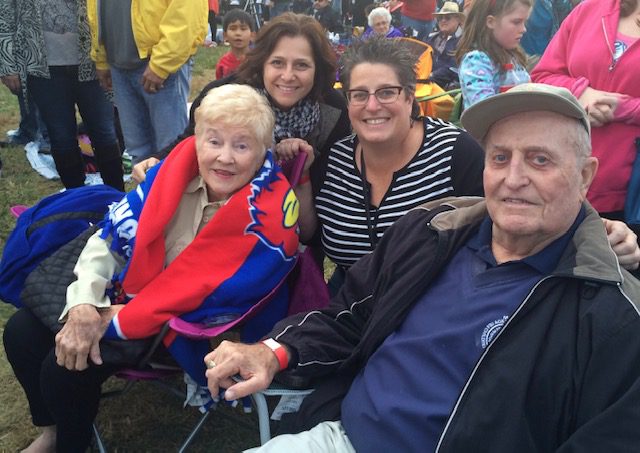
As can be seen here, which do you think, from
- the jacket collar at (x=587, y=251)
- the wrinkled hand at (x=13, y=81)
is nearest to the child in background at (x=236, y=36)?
the wrinkled hand at (x=13, y=81)

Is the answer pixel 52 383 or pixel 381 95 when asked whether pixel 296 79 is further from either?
pixel 52 383

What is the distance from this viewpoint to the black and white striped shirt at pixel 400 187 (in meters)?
2.47

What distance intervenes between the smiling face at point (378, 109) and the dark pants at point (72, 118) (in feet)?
8.33

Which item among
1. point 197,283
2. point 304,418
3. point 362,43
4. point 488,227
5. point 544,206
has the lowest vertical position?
point 304,418

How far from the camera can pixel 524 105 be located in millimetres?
1720

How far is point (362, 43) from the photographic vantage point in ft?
8.27

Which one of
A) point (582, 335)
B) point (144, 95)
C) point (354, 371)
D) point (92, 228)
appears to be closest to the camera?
point (582, 335)

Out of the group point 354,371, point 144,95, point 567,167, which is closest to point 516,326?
point 567,167

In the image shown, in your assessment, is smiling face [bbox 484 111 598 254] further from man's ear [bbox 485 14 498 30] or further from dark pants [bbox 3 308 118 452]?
man's ear [bbox 485 14 498 30]

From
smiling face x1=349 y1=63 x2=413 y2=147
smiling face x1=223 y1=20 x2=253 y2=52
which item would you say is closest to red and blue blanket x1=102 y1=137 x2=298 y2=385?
smiling face x1=349 y1=63 x2=413 y2=147

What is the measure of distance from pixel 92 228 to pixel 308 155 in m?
0.99

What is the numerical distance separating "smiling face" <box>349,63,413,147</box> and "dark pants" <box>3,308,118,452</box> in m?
1.40

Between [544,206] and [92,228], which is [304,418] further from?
[92,228]

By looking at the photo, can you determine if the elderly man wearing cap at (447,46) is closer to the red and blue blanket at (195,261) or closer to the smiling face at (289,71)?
the smiling face at (289,71)
